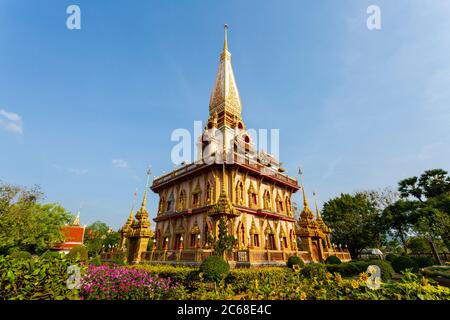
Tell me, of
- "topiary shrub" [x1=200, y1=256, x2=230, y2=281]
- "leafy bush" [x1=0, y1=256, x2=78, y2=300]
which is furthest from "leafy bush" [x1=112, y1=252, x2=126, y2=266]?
"leafy bush" [x1=0, y1=256, x2=78, y2=300]

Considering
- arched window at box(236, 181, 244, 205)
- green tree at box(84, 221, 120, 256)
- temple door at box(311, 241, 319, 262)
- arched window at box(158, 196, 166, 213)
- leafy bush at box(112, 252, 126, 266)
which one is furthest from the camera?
green tree at box(84, 221, 120, 256)

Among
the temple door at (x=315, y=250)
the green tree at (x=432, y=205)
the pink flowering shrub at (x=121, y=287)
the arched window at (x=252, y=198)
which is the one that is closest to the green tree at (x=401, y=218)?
the green tree at (x=432, y=205)

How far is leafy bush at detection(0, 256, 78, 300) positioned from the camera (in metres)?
3.50

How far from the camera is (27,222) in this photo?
2105cm

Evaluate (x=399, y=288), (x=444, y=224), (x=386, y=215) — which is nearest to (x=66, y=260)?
(x=399, y=288)

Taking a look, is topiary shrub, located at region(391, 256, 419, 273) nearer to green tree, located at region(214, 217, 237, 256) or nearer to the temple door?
the temple door

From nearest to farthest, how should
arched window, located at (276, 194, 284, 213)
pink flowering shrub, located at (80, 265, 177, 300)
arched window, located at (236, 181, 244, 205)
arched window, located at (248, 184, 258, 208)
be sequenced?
1. pink flowering shrub, located at (80, 265, 177, 300)
2. arched window, located at (236, 181, 244, 205)
3. arched window, located at (248, 184, 258, 208)
4. arched window, located at (276, 194, 284, 213)

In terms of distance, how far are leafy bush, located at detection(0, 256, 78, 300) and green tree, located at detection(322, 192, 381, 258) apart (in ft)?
109

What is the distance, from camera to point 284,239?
21328 millimetres
